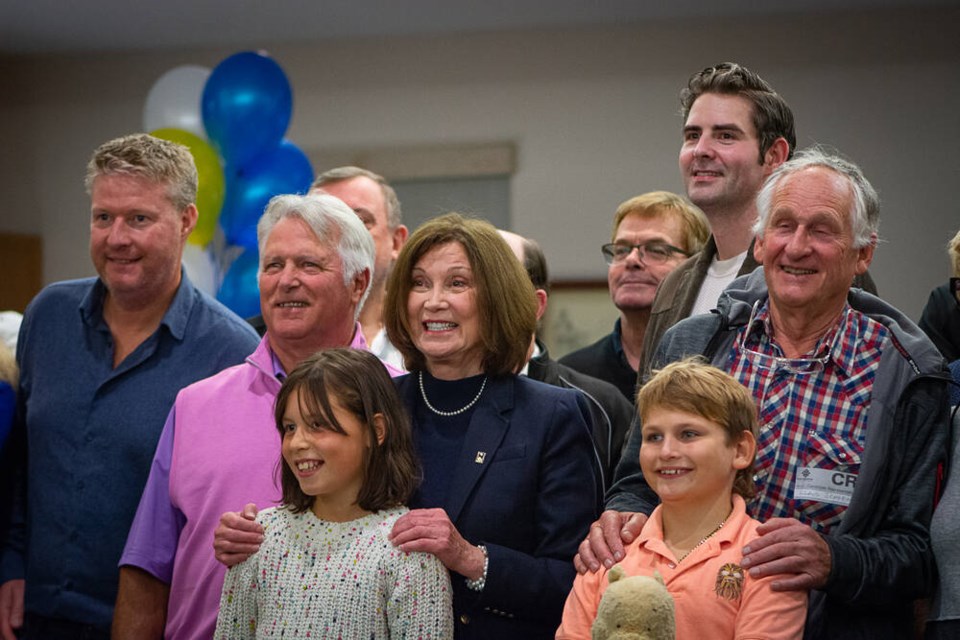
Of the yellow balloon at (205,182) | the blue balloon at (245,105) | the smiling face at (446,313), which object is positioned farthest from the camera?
the blue balloon at (245,105)

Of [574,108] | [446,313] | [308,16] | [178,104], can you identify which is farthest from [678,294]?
[308,16]

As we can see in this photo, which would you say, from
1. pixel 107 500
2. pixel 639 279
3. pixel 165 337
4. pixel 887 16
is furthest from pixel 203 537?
pixel 887 16

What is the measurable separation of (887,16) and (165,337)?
18.7ft

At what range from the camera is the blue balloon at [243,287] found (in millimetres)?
4895

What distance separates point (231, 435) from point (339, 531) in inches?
16.8

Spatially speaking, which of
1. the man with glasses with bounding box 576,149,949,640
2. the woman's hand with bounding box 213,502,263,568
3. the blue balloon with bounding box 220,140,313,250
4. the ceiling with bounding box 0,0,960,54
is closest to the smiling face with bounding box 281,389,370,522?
the woman's hand with bounding box 213,502,263,568

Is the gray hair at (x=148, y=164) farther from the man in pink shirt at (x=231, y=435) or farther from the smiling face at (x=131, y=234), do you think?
the man in pink shirt at (x=231, y=435)

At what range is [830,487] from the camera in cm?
203

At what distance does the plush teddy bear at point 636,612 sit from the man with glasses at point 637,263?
190 centimetres

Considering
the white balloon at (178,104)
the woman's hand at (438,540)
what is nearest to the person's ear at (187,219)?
the woman's hand at (438,540)

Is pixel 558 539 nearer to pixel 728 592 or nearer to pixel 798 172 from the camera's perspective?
pixel 728 592

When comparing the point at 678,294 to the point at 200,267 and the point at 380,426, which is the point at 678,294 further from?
the point at 200,267

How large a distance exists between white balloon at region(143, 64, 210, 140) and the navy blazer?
347 cm

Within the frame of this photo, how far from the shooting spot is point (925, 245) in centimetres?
698
